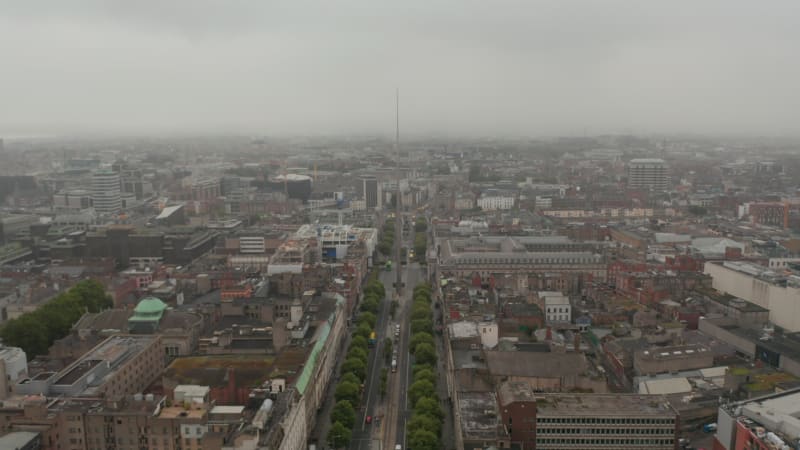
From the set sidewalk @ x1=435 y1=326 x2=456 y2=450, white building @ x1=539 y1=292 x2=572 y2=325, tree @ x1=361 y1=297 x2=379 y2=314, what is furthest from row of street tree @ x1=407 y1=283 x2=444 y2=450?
white building @ x1=539 y1=292 x2=572 y2=325

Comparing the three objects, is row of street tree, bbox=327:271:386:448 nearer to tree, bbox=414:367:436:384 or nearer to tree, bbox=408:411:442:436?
tree, bbox=408:411:442:436

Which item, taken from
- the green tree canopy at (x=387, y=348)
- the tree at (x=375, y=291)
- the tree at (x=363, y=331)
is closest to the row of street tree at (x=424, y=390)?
the green tree canopy at (x=387, y=348)

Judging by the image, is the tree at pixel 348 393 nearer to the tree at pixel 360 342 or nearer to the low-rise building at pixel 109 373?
the tree at pixel 360 342

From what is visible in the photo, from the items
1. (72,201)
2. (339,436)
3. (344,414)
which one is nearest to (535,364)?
(344,414)

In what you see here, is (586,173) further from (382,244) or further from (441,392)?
(441,392)

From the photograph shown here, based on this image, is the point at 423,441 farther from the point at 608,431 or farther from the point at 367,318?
the point at 367,318

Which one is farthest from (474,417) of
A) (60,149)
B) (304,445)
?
(60,149)

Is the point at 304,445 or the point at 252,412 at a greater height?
the point at 252,412
